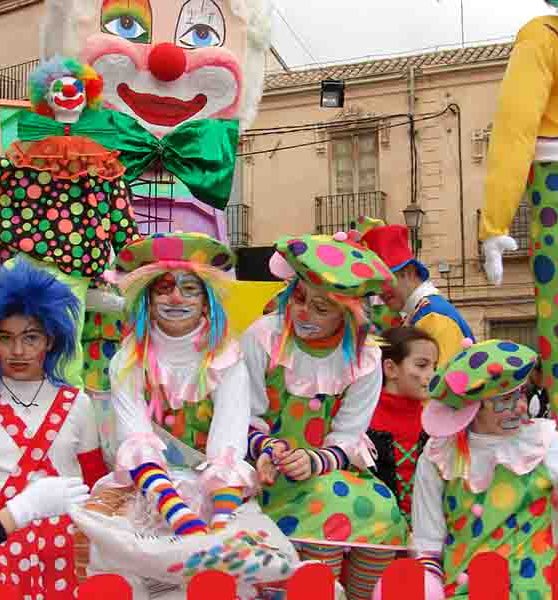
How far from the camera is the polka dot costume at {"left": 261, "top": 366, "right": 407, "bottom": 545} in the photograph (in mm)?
2670

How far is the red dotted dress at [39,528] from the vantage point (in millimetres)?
2527

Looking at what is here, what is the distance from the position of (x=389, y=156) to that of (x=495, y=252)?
12.6m

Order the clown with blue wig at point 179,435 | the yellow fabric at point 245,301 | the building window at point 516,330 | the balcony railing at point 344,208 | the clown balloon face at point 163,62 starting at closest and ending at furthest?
the clown with blue wig at point 179,435 → the yellow fabric at point 245,301 → the clown balloon face at point 163,62 → the building window at point 516,330 → the balcony railing at point 344,208

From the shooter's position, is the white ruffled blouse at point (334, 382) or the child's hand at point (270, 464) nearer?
the child's hand at point (270, 464)

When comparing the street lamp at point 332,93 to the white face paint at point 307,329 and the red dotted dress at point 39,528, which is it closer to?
the white face paint at point 307,329

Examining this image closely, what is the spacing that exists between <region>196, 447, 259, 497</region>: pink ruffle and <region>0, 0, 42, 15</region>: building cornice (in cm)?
1483

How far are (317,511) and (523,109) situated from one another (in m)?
1.40

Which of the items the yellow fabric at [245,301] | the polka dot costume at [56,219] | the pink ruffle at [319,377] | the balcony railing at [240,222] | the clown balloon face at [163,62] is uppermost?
the balcony railing at [240,222]

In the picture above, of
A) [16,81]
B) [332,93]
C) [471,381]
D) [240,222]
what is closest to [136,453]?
[471,381]

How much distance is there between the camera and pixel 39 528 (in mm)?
2584

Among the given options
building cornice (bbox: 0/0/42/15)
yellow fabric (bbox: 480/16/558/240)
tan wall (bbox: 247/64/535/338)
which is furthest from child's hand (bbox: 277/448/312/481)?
building cornice (bbox: 0/0/42/15)

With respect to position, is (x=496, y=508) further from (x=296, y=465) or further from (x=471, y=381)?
(x=296, y=465)

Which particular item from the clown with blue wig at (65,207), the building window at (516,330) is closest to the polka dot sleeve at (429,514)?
the clown with blue wig at (65,207)

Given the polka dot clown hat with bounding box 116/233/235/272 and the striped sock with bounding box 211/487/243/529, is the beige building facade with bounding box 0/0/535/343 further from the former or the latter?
the striped sock with bounding box 211/487/243/529
